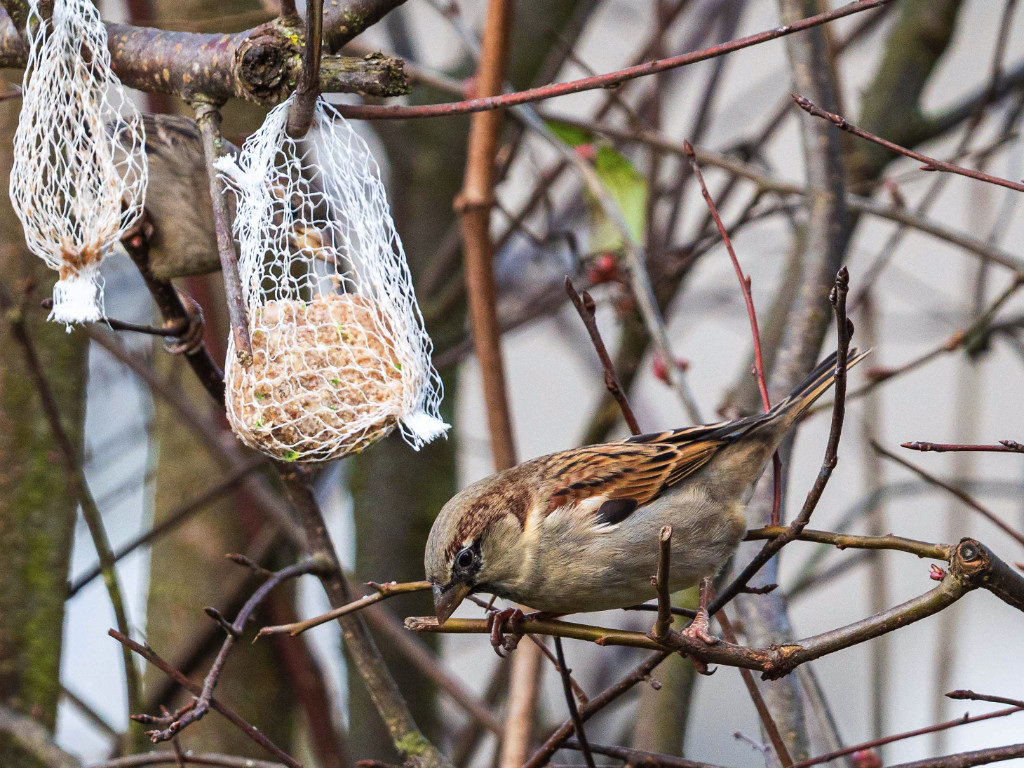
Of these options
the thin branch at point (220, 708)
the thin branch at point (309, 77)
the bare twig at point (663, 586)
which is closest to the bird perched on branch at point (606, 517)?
the thin branch at point (220, 708)

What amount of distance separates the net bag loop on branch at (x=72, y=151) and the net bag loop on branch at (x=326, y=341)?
0.69ft

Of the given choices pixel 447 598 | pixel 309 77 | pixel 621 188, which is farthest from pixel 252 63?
pixel 621 188

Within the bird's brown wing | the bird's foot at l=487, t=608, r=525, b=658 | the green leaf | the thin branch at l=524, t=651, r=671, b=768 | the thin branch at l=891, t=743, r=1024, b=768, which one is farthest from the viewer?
the green leaf

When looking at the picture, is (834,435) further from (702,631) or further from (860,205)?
(860,205)

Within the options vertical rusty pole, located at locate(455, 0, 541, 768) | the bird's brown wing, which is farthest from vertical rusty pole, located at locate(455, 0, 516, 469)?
the bird's brown wing

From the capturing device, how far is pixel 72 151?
1775mm

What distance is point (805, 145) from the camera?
2447mm

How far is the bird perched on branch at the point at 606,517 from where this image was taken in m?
1.85

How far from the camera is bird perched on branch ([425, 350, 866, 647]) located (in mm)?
1847

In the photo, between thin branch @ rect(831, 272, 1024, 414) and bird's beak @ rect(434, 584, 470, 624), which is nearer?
bird's beak @ rect(434, 584, 470, 624)

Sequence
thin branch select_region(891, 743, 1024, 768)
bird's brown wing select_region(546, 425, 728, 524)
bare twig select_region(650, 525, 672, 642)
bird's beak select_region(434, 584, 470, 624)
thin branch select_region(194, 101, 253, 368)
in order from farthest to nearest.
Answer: bird's brown wing select_region(546, 425, 728, 524) → bird's beak select_region(434, 584, 470, 624) → thin branch select_region(194, 101, 253, 368) → thin branch select_region(891, 743, 1024, 768) → bare twig select_region(650, 525, 672, 642)

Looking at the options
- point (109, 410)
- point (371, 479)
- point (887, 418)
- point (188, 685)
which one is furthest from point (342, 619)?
point (887, 418)

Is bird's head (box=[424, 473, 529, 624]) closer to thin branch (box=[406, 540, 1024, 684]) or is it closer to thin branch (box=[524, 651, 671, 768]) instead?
thin branch (box=[524, 651, 671, 768])

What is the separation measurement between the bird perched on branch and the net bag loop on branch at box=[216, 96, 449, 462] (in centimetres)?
21
